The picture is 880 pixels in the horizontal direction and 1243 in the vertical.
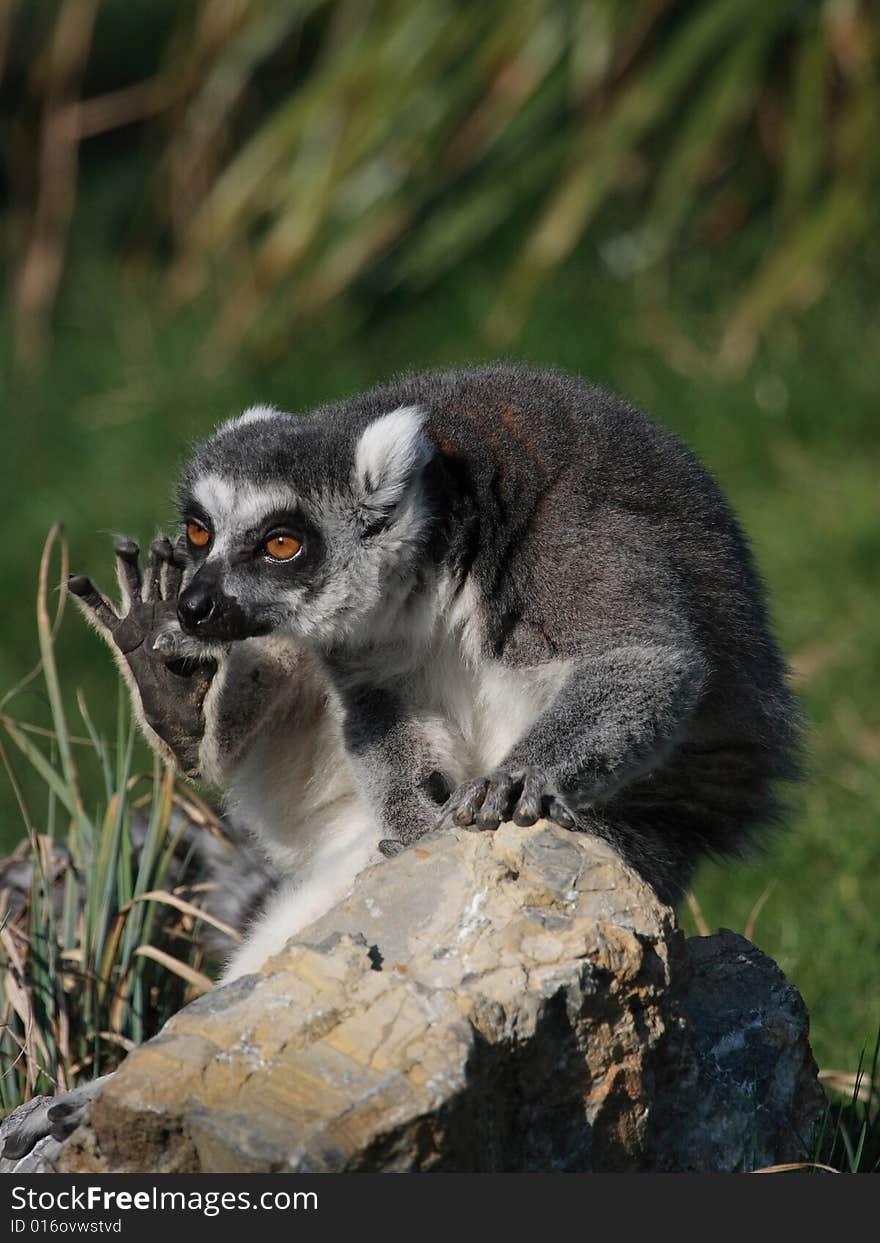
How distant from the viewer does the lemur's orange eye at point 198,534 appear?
3.60m

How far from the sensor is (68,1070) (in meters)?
3.56

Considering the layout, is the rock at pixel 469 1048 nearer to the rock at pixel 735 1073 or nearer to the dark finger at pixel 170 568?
the rock at pixel 735 1073

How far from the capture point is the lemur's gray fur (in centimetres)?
345

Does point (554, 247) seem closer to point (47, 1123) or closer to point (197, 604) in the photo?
point (197, 604)

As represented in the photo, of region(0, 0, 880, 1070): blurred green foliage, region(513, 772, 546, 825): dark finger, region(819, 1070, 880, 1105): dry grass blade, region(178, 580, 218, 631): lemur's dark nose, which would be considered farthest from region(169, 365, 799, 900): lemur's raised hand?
region(0, 0, 880, 1070): blurred green foliage

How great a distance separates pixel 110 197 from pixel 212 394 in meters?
4.82

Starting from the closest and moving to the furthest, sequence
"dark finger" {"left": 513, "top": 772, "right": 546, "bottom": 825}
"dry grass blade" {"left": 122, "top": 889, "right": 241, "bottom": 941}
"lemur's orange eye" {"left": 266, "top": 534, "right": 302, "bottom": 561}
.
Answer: "dark finger" {"left": 513, "top": 772, "right": 546, "bottom": 825} < "lemur's orange eye" {"left": 266, "top": 534, "right": 302, "bottom": 561} < "dry grass blade" {"left": 122, "top": 889, "right": 241, "bottom": 941}

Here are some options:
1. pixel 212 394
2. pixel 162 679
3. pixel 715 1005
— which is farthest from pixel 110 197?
pixel 715 1005

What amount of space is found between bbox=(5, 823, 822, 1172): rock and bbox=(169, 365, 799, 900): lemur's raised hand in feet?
1.78

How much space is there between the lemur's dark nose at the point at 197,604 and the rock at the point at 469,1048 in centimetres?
83

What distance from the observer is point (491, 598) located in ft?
11.5

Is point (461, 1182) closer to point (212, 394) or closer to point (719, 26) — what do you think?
point (719, 26)


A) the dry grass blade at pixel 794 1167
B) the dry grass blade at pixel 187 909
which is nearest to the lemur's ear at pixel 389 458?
the dry grass blade at pixel 187 909

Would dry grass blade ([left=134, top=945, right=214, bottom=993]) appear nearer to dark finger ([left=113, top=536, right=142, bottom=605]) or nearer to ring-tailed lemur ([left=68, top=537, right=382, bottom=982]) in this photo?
ring-tailed lemur ([left=68, top=537, right=382, bottom=982])
